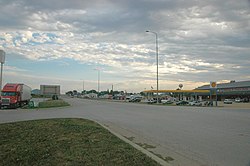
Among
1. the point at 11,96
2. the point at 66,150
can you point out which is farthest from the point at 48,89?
the point at 66,150

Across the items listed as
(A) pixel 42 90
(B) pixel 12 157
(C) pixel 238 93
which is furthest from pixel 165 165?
(C) pixel 238 93

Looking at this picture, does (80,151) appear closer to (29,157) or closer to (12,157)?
(29,157)

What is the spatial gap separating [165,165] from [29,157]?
3.54 metres

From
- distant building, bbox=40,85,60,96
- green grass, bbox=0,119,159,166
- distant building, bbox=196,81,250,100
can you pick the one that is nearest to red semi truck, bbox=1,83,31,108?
green grass, bbox=0,119,159,166

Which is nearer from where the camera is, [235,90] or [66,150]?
[66,150]

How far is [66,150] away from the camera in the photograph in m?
7.28

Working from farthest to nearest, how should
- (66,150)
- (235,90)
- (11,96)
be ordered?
1. (235,90)
2. (11,96)
3. (66,150)

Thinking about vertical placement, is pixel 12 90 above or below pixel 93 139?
above

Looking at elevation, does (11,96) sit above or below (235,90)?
below

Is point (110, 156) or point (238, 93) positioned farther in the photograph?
point (238, 93)

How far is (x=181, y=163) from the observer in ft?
21.0

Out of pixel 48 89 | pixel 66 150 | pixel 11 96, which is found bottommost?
pixel 66 150

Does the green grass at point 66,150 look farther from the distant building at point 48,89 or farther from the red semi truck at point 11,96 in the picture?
the distant building at point 48,89

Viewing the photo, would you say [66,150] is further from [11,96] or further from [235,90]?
[235,90]
